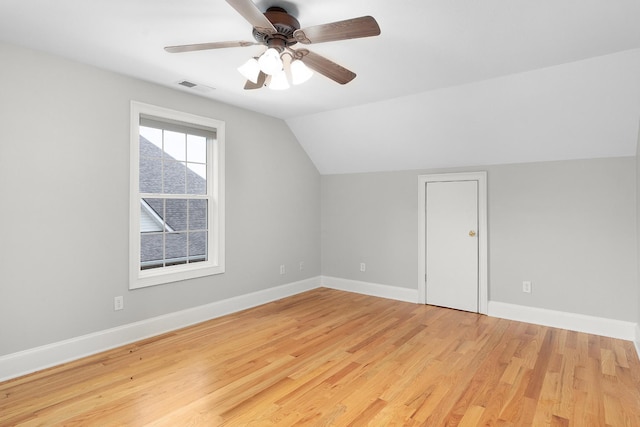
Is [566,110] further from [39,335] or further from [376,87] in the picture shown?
[39,335]

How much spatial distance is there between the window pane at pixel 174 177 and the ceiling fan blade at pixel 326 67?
2.19m

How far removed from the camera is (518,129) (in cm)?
372

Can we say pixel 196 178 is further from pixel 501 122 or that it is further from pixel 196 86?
pixel 501 122

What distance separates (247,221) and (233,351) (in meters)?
1.76

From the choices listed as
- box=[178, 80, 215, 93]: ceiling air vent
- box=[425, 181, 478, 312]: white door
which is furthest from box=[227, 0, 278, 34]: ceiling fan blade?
box=[425, 181, 478, 312]: white door

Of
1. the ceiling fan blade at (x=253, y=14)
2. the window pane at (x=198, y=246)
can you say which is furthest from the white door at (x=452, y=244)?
the ceiling fan blade at (x=253, y=14)

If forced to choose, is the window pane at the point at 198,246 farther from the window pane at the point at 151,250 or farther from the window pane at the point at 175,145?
the window pane at the point at 175,145

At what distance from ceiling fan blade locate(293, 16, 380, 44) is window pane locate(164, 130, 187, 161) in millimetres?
2319

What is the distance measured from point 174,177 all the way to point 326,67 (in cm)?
234

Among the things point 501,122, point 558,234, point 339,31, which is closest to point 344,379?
point 339,31

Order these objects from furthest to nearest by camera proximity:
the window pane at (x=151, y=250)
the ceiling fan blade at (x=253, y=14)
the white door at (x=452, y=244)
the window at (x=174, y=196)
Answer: the white door at (x=452, y=244) → the window pane at (x=151, y=250) → the window at (x=174, y=196) → the ceiling fan blade at (x=253, y=14)

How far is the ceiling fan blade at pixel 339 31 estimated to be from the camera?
5.94 feet

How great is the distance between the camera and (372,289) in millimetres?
5203

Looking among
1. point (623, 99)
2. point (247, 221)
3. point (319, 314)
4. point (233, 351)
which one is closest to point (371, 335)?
point (319, 314)
